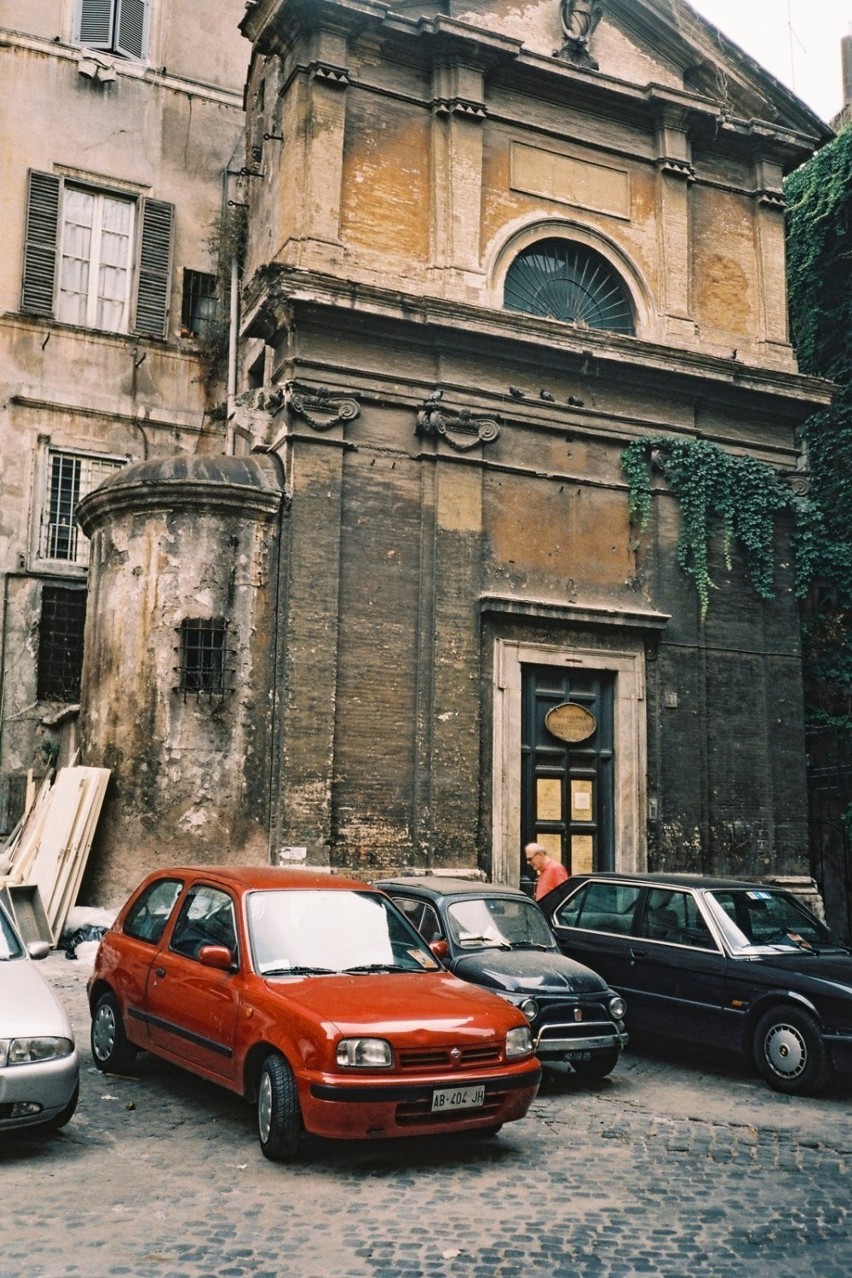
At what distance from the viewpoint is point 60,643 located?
17.5 metres

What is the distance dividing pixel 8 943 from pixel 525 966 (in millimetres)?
3650

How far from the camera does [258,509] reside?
14.7 m

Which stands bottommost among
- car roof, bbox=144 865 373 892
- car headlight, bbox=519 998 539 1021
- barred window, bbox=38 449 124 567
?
car headlight, bbox=519 998 539 1021

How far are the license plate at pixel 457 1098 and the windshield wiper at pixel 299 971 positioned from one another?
106cm

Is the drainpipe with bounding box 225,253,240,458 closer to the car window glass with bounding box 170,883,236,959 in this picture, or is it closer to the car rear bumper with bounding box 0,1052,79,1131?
the car window glass with bounding box 170,883,236,959

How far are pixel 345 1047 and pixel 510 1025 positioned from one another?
1110 millimetres

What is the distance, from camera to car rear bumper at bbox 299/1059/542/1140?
6.15 metres

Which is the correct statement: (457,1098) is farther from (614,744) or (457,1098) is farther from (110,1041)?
(614,744)

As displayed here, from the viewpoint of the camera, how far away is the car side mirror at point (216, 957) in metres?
7.01

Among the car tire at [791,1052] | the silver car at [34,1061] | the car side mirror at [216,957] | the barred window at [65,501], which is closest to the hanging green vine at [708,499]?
the barred window at [65,501]

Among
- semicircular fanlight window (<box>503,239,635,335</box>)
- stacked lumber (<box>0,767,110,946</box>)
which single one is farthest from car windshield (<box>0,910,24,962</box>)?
semicircular fanlight window (<box>503,239,635,335</box>)

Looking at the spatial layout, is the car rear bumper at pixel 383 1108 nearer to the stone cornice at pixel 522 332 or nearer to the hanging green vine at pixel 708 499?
the stone cornice at pixel 522 332

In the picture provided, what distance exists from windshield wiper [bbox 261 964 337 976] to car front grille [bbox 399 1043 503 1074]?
0.91m

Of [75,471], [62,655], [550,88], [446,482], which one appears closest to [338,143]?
[550,88]
